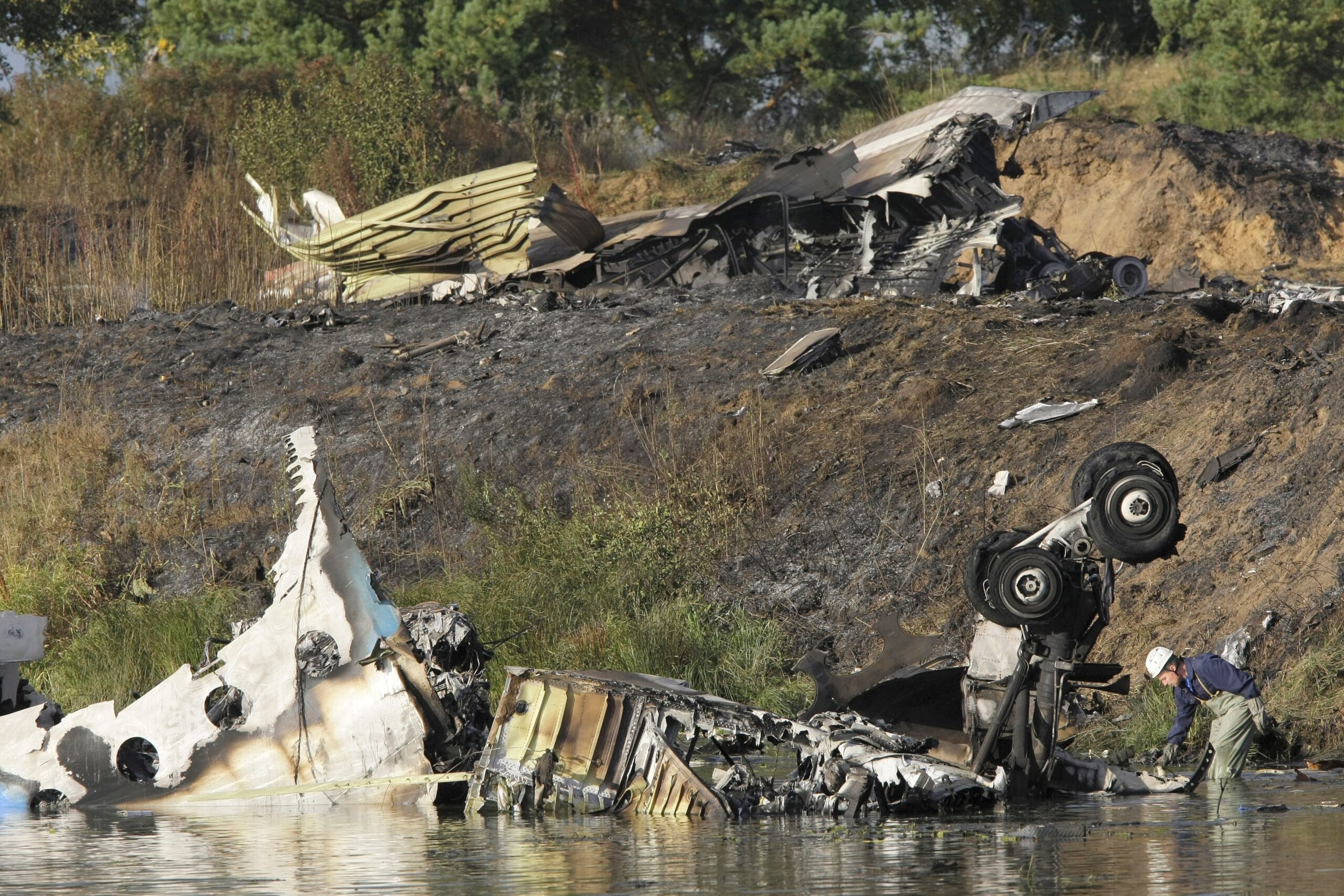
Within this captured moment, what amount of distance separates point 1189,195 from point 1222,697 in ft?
48.8

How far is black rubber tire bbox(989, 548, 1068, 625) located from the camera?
7035mm

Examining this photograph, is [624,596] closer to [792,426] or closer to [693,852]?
[792,426]

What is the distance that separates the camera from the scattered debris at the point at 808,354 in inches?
578

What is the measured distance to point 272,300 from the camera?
19312 mm

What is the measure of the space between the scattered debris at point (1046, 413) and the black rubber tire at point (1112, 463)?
5843 mm

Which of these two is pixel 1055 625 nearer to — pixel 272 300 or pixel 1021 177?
pixel 272 300

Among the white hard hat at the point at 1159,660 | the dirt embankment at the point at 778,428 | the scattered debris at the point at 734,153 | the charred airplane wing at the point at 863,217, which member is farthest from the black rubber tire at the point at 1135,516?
the scattered debris at the point at 734,153

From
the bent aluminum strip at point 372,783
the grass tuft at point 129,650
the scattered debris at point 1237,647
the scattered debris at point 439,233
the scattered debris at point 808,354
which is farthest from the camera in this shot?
the scattered debris at point 439,233

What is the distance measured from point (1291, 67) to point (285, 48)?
1752 centimetres

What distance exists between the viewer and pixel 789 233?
1809 centimetres

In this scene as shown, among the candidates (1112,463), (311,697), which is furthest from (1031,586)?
(311,697)

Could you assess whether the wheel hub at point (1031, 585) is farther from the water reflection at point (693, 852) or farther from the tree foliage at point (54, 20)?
the tree foliage at point (54, 20)

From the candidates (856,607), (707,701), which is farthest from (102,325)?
(707,701)

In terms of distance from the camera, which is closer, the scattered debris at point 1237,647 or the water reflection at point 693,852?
the water reflection at point 693,852
